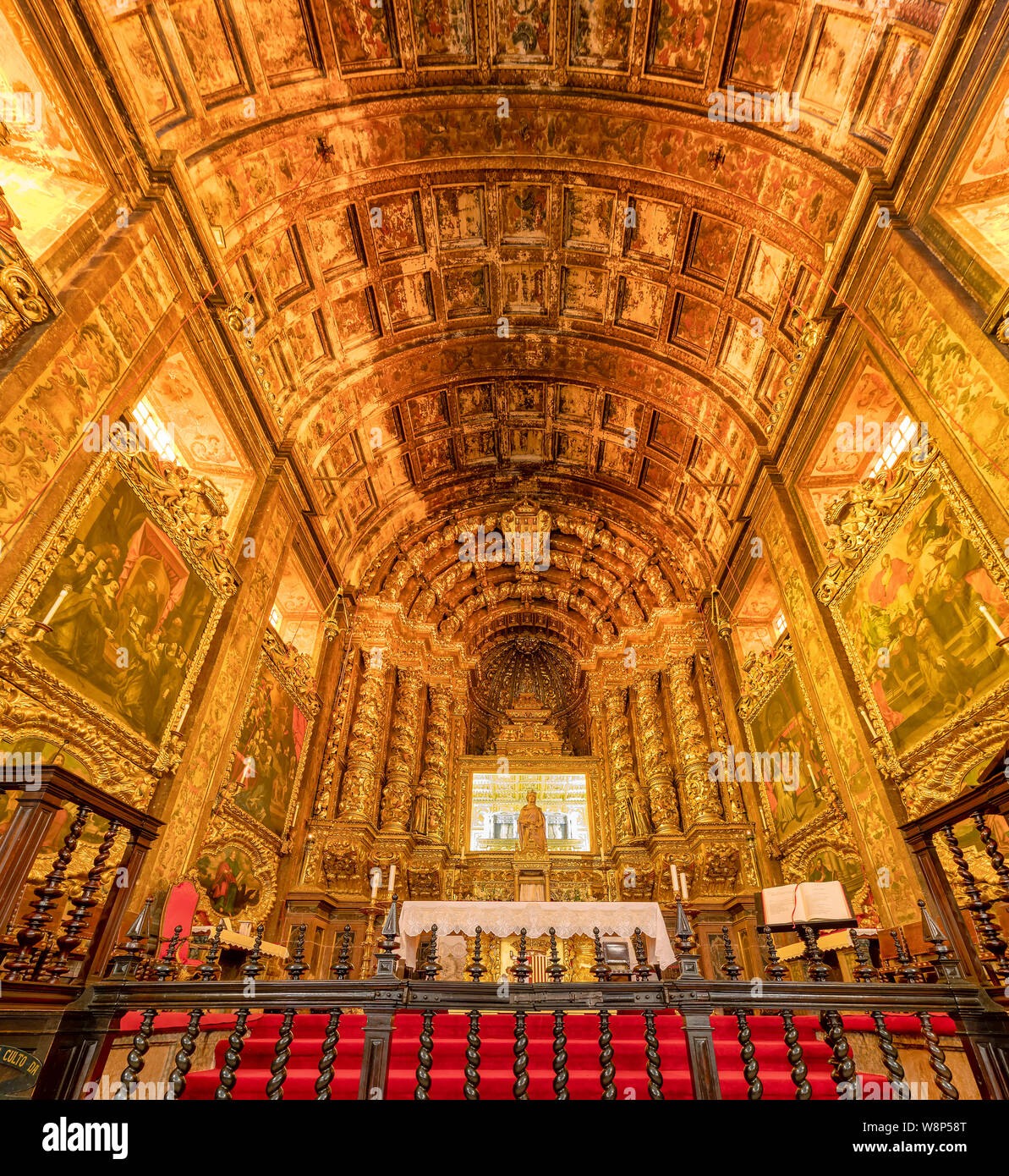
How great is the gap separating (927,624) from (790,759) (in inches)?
187

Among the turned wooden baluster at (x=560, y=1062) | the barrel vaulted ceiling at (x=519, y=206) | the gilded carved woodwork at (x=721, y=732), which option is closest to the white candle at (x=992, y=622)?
the barrel vaulted ceiling at (x=519, y=206)

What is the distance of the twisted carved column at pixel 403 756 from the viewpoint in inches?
580

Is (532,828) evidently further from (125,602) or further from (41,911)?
(41,911)

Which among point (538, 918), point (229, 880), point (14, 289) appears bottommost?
point (538, 918)

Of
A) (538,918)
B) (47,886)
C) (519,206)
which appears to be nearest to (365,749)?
(538,918)

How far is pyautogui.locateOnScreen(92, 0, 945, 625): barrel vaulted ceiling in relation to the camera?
9.21 meters

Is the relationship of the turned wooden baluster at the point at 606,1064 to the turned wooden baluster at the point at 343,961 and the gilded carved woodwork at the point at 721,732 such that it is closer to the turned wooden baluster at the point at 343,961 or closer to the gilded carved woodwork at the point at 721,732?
the turned wooden baluster at the point at 343,961

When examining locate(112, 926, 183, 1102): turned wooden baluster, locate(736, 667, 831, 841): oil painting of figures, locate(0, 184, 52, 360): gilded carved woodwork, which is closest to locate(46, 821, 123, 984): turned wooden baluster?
locate(112, 926, 183, 1102): turned wooden baluster

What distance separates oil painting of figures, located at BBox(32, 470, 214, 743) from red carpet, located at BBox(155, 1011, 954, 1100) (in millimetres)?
3723

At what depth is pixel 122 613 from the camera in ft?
25.2

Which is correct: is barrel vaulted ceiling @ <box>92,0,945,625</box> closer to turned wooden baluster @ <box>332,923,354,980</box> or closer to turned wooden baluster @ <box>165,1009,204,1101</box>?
turned wooden baluster @ <box>332,923,354,980</box>

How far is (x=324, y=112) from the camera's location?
10.5m

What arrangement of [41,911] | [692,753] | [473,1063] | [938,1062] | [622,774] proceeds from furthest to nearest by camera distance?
[622,774], [692,753], [41,911], [938,1062], [473,1063]

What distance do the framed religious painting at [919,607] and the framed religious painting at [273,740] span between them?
10029 mm
